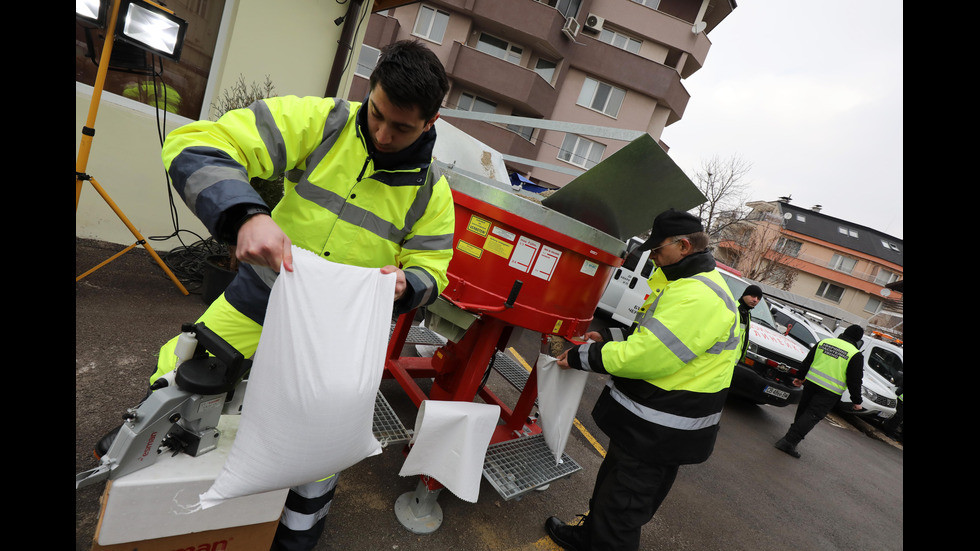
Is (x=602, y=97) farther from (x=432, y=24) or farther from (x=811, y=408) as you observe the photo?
(x=811, y=408)

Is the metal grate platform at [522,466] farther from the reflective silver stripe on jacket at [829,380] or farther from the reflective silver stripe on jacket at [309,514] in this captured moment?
the reflective silver stripe on jacket at [829,380]

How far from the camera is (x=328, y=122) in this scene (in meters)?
1.50

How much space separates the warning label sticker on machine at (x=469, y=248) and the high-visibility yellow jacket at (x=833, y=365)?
570cm

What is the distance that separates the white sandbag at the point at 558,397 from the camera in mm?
2625

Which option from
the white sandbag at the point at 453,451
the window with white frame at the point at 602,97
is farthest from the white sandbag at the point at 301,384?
the window with white frame at the point at 602,97

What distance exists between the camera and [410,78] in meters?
1.37

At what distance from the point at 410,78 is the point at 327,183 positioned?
18.5 inches

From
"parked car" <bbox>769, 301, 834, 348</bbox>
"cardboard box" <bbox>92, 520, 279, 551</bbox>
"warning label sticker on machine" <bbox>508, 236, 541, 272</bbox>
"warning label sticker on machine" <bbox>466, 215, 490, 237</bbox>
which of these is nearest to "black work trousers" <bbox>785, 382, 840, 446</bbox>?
"parked car" <bbox>769, 301, 834, 348</bbox>

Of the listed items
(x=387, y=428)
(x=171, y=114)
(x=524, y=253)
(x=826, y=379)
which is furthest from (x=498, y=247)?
(x=826, y=379)

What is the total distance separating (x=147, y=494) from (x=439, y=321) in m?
1.58

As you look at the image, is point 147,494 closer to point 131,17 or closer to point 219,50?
point 131,17
